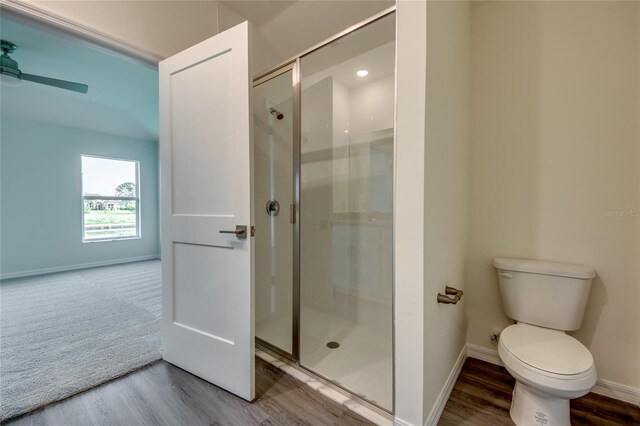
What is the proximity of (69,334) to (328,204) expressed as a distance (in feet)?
8.07

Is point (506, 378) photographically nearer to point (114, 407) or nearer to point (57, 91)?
point (114, 407)

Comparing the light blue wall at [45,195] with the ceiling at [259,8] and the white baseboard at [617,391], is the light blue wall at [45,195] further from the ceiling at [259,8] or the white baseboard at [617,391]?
the white baseboard at [617,391]

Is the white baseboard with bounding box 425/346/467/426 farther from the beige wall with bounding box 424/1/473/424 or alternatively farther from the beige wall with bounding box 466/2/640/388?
the beige wall with bounding box 466/2/640/388

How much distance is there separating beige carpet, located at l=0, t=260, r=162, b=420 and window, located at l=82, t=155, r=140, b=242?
3.92 feet

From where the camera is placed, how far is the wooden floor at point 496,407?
1.34 metres

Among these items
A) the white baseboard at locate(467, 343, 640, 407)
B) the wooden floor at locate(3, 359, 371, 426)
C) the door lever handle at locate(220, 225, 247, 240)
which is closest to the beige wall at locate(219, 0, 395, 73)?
the door lever handle at locate(220, 225, 247, 240)

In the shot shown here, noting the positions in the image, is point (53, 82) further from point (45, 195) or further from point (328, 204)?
point (328, 204)

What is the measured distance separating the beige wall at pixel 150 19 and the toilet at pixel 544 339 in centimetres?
262

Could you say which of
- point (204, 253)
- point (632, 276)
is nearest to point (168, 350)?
point (204, 253)

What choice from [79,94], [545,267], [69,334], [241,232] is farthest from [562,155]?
[79,94]

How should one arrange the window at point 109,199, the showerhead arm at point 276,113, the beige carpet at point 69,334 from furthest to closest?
the window at point 109,199
the showerhead arm at point 276,113
the beige carpet at point 69,334

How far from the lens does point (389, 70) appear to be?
6.62ft

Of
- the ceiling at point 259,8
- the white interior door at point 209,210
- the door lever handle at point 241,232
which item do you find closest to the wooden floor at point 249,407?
the white interior door at point 209,210

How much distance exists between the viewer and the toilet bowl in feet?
3.70
